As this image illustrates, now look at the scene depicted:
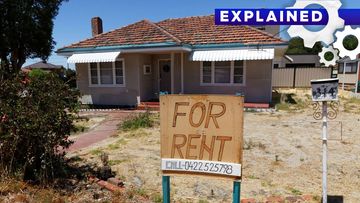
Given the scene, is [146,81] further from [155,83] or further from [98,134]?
[98,134]

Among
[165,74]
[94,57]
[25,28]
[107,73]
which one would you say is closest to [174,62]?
[165,74]

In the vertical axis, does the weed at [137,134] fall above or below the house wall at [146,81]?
below

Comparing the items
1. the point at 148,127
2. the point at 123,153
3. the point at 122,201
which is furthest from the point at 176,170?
the point at 148,127

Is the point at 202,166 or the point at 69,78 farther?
the point at 69,78

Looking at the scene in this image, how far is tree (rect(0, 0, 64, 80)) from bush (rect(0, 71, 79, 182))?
633 inches

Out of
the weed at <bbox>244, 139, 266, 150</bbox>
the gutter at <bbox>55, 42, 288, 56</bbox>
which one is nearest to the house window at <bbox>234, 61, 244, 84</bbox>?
the gutter at <bbox>55, 42, 288, 56</bbox>

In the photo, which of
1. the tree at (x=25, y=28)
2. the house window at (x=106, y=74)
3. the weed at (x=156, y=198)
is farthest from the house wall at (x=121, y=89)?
the weed at (x=156, y=198)

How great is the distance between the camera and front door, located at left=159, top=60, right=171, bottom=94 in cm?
1728

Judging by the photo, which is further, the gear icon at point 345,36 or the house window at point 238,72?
the house window at point 238,72

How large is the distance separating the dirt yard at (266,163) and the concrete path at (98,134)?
1.32 feet

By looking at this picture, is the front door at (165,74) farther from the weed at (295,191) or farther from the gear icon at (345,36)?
the gear icon at (345,36)

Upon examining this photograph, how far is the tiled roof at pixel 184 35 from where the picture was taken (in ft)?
50.5

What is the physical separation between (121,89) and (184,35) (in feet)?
16.0

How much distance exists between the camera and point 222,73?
52.4ft
